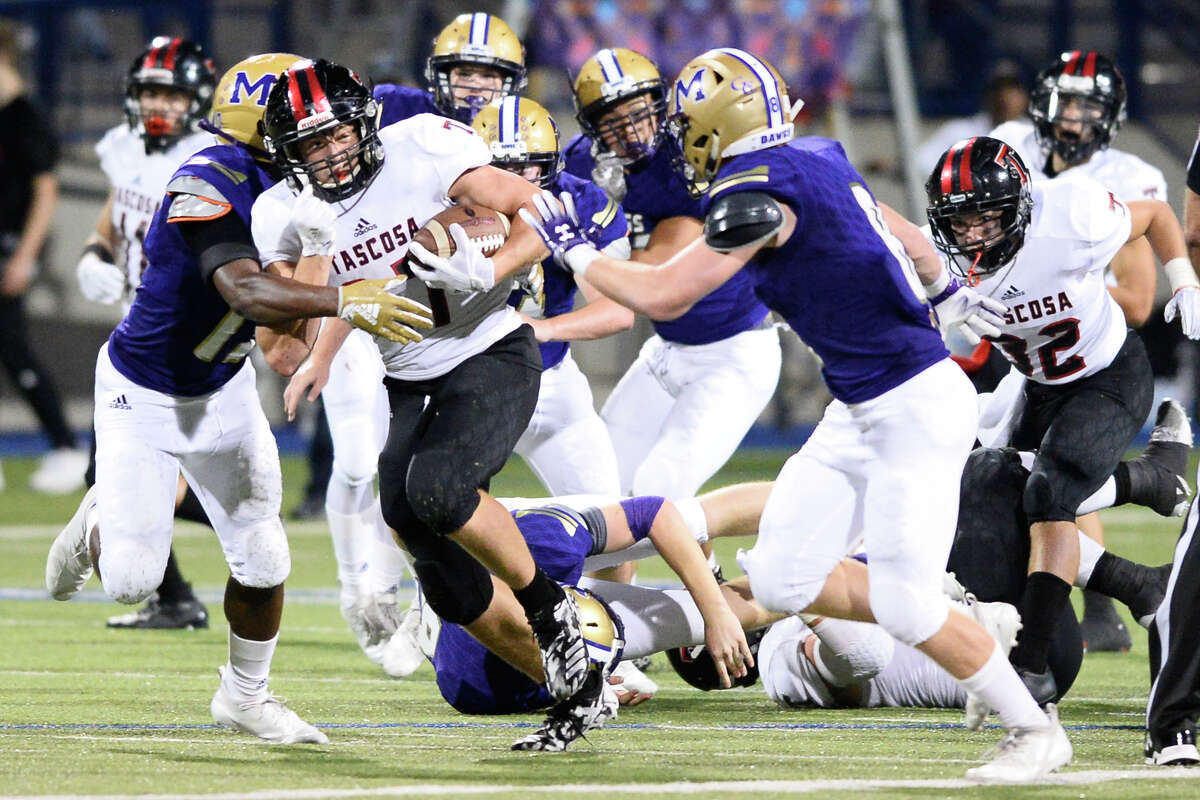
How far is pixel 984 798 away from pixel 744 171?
56.3 inches

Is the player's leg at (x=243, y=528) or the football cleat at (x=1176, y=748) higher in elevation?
the player's leg at (x=243, y=528)

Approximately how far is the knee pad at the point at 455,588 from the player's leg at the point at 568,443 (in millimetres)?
1498

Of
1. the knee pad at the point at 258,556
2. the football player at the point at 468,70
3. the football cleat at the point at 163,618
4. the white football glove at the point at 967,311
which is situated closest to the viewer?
the white football glove at the point at 967,311

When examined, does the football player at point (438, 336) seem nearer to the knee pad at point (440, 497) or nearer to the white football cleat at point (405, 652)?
the knee pad at point (440, 497)

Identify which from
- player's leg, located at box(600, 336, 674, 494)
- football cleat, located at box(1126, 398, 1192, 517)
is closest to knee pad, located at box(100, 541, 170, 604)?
player's leg, located at box(600, 336, 674, 494)

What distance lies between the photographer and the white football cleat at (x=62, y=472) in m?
11.9

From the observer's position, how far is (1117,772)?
4.10 metres

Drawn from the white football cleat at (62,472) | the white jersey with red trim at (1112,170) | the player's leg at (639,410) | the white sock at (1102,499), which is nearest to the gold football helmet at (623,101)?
the player's leg at (639,410)

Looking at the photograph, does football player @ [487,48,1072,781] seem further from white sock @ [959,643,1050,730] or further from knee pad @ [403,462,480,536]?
knee pad @ [403,462,480,536]

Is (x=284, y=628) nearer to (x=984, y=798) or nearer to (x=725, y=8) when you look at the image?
(x=984, y=798)

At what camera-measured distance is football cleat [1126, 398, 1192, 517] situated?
19.0 ft

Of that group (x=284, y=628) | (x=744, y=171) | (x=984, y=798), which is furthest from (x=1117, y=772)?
(x=284, y=628)

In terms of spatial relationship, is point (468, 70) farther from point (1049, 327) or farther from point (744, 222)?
point (744, 222)

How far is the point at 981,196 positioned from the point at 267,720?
7.36 ft
